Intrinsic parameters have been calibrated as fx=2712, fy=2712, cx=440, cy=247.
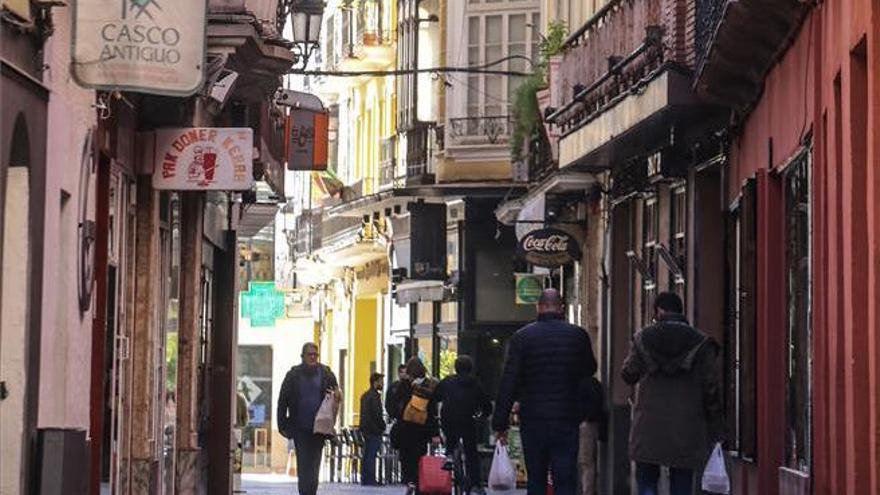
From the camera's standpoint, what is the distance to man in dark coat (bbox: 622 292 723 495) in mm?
18828

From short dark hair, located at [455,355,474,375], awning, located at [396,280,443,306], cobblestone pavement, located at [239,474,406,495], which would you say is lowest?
cobblestone pavement, located at [239,474,406,495]

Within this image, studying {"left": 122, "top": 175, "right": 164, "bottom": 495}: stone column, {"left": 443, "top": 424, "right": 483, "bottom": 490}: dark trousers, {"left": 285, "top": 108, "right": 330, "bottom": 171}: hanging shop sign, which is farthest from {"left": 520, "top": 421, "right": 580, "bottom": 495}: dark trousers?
{"left": 285, "top": 108, "right": 330, "bottom": 171}: hanging shop sign

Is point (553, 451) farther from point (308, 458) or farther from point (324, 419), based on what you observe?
point (308, 458)

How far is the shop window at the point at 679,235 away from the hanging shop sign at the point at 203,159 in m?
6.61

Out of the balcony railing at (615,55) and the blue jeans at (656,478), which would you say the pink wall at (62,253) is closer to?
the blue jeans at (656,478)

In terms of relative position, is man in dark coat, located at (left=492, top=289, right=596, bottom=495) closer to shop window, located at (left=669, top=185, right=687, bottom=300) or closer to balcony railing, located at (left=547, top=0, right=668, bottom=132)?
balcony railing, located at (left=547, top=0, right=668, bottom=132)

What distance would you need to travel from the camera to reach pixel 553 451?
1992cm

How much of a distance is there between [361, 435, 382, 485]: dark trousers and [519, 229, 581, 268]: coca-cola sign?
6.59 metres

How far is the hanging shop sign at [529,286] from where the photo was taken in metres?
40.5

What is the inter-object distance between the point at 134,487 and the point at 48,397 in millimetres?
5877

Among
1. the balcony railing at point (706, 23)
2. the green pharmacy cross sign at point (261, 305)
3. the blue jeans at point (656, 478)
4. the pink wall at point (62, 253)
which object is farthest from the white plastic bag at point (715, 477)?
the green pharmacy cross sign at point (261, 305)

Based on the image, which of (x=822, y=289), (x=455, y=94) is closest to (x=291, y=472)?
(x=455, y=94)

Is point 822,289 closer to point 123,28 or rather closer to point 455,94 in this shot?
point 123,28

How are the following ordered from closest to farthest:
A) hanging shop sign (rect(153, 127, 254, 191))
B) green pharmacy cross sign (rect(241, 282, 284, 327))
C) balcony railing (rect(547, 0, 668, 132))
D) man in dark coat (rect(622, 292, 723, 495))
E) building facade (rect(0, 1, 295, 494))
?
1. building facade (rect(0, 1, 295, 494))
2. man in dark coat (rect(622, 292, 723, 495))
3. hanging shop sign (rect(153, 127, 254, 191))
4. balcony railing (rect(547, 0, 668, 132))
5. green pharmacy cross sign (rect(241, 282, 284, 327))
